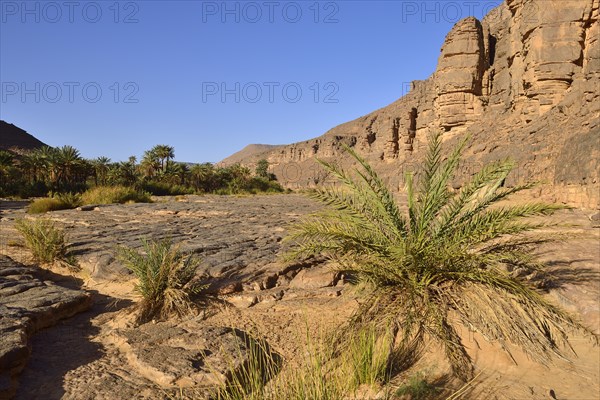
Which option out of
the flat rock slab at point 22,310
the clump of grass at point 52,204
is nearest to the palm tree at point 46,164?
the clump of grass at point 52,204

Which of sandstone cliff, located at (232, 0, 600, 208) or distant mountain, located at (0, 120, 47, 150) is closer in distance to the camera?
sandstone cliff, located at (232, 0, 600, 208)

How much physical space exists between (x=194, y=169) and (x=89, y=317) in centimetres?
4446

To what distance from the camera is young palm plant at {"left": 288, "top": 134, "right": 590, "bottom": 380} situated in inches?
120

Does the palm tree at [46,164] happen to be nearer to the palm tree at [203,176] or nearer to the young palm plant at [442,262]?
the palm tree at [203,176]

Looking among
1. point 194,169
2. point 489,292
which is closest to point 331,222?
point 489,292

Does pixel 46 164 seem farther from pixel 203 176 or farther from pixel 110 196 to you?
pixel 110 196

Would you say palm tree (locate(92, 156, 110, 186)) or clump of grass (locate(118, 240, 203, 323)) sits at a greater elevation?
palm tree (locate(92, 156, 110, 186))

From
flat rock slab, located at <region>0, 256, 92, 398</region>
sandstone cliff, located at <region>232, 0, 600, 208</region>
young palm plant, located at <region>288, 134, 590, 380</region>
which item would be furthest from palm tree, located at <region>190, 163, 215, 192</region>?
young palm plant, located at <region>288, 134, 590, 380</region>

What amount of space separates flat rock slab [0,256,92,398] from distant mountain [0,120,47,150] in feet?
226

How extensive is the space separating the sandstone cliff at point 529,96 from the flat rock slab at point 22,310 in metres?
4.86

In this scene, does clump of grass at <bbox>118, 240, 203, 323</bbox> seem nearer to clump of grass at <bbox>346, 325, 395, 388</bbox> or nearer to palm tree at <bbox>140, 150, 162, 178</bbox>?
clump of grass at <bbox>346, 325, 395, 388</bbox>

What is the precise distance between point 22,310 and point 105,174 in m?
41.8

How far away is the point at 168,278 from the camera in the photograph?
3855 mm

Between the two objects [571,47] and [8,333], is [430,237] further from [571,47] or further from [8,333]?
[571,47]
